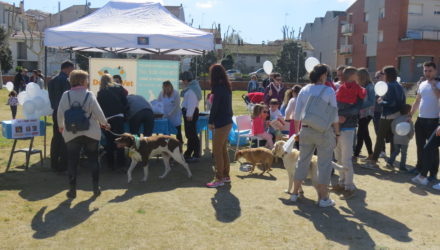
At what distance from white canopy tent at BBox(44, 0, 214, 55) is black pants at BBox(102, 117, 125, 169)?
1734 millimetres

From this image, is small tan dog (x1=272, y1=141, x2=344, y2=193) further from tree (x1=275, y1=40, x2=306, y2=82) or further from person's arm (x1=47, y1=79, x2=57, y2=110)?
tree (x1=275, y1=40, x2=306, y2=82)

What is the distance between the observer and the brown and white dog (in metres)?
6.12

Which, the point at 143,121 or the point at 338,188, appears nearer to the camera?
the point at 338,188

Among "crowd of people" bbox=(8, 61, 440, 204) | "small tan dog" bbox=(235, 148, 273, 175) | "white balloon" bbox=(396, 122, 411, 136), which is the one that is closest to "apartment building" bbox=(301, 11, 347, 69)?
"crowd of people" bbox=(8, 61, 440, 204)

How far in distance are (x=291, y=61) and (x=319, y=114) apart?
1624 inches

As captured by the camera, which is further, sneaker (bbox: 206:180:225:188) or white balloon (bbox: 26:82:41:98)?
white balloon (bbox: 26:82:41:98)

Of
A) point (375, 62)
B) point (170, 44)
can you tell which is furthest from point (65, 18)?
point (170, 44)

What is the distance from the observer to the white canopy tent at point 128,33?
7754 millimetres

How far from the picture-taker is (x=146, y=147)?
631 centimetres

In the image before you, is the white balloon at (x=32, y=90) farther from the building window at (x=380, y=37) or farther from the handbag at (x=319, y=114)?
the building window at (x=380, y=37)

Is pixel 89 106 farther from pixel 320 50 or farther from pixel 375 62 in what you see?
pixel 320 50

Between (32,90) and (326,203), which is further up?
(32,90)

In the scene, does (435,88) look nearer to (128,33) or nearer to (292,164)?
(292,164)

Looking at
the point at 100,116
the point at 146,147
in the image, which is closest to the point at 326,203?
the point at 146,147
